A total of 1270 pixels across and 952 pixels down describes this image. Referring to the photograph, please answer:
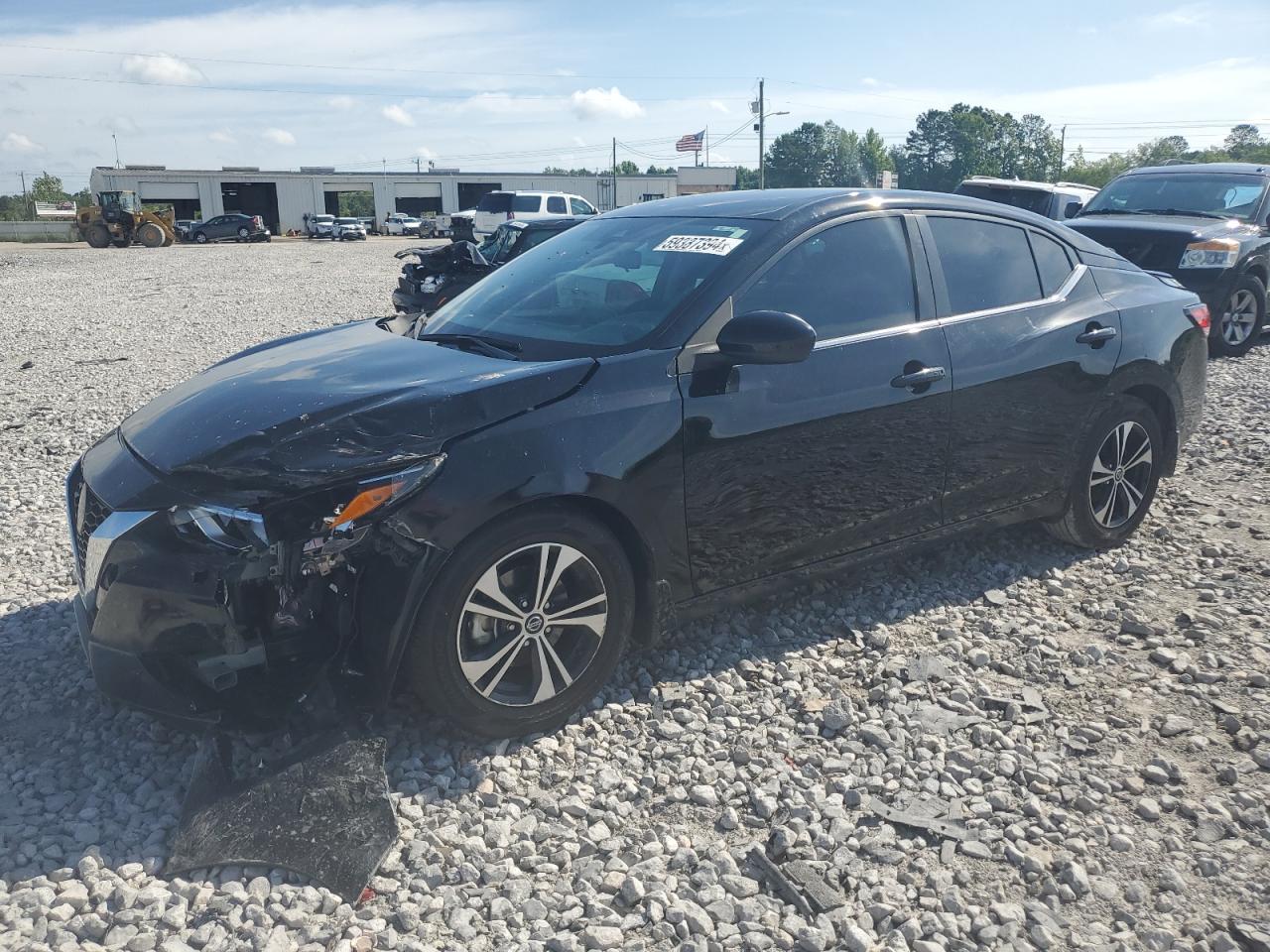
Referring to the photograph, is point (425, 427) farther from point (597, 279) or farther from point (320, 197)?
point (320, 197)

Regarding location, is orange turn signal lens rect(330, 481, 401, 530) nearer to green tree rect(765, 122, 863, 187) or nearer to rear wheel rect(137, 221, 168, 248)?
rear wheel rect(137, 221, 168, 248)

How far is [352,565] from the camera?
296cm

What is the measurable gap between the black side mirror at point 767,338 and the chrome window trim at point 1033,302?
102 cm

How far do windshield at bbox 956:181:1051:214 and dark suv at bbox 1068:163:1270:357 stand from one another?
3.30m

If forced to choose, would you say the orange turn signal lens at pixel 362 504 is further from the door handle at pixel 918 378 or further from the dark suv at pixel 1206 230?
the dark suv at pixel 1206 230

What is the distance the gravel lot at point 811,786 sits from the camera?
2.56m

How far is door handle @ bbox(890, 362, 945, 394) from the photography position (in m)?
3.98

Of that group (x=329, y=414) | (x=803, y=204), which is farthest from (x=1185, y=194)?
(x=329, y=414)

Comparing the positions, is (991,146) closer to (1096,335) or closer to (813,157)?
(813,157)

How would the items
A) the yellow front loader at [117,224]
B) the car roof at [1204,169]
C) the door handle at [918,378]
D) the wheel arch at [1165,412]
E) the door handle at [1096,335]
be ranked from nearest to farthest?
the door handle at [918,378]
the door handle at [1096,335]
the wheel arch at [1165,412]
the car roof at [1204,169]
the yellow front loader at [117,224]

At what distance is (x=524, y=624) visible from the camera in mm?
3213

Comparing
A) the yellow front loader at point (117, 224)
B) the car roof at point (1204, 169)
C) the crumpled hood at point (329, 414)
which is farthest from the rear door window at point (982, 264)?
the yellow front loader at point (117, 224)

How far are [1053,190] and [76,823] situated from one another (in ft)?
49.7

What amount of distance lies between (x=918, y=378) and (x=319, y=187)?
81140mm
